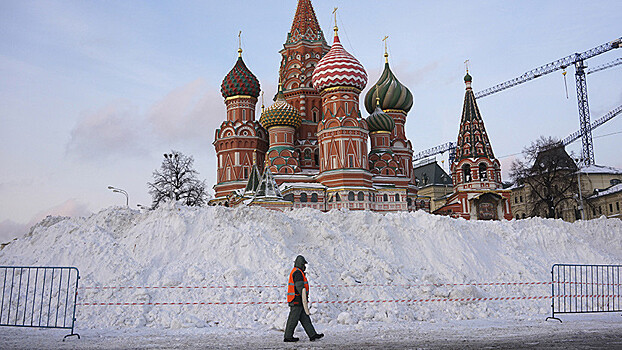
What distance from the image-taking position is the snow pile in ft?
36.6

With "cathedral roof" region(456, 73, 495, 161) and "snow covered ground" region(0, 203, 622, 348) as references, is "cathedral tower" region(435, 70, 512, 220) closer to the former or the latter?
"cathedral roof" region(456, 73, 495, 161)

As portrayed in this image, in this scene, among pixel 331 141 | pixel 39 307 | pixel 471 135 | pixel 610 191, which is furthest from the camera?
pixel 610 191

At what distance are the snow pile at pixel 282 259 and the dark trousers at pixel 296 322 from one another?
156 centimetres

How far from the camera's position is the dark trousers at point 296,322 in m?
8.45

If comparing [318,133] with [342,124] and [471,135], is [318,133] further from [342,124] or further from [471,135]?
[471,135]

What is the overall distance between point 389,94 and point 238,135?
1346 centimetres

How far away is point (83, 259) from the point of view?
1320 centimetres

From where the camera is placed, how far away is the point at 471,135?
42.3 m

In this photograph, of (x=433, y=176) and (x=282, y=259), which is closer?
(x=282, y=259)

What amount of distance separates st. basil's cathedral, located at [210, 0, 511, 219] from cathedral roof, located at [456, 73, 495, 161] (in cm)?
8

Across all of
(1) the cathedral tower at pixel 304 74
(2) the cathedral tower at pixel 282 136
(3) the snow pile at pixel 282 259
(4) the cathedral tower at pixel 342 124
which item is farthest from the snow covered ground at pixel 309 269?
(1) the cathedral tower at pixel 304 74

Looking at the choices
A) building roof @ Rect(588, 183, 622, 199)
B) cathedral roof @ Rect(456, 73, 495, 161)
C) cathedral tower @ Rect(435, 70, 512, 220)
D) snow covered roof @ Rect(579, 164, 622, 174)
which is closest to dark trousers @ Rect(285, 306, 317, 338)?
cathedral tower @ Rect(435, 70, 512, 220)

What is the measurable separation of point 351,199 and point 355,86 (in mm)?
8765

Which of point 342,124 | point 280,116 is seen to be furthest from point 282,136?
point 342,124
